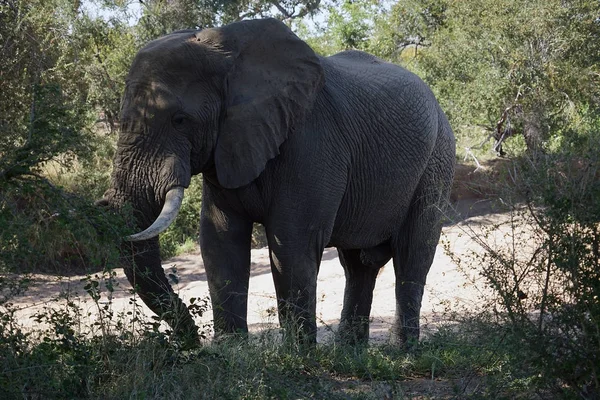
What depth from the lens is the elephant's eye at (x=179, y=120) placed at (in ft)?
20.3

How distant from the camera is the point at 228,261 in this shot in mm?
6758

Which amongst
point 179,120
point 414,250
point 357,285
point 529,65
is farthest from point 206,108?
point 529,65

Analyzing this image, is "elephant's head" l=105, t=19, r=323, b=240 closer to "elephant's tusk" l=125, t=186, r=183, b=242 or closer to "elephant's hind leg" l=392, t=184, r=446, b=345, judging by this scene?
"elephant's tusk" l=125, t=186, r=183, b=242

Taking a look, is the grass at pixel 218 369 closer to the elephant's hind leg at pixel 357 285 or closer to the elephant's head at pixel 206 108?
the elephant's head at pixel 206 108

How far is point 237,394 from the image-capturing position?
4.84 m

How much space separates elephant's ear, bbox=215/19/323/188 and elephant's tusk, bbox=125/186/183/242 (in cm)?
49

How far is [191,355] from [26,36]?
10592 millimetres

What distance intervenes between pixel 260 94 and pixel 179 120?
27.5 inches

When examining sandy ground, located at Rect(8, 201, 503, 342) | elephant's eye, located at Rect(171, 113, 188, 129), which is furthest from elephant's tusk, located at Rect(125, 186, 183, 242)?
sandy ground, located at Rect(8, 201, 503, 342)

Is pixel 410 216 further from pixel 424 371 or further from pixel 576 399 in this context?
pixel 576 399

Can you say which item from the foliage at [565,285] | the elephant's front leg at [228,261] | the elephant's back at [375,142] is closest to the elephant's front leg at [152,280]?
the elephant's front leg at [228,261]

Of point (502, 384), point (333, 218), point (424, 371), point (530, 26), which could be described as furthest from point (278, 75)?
point (530, 26)

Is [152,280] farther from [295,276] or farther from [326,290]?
[326,290]

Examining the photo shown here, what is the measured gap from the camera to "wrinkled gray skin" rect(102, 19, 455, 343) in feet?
20.1
